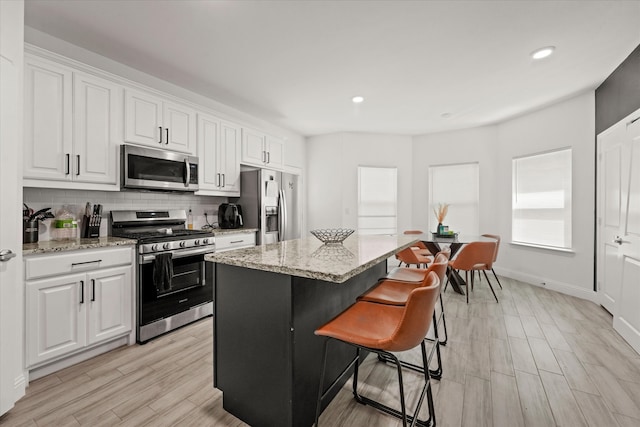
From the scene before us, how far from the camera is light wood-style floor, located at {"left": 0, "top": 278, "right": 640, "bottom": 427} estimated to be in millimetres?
1643

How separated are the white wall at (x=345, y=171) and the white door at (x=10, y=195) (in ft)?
14.6

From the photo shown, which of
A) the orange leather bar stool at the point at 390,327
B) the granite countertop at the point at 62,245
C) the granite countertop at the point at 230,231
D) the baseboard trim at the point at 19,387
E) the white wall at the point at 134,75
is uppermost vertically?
the white wall at the point at 134,75

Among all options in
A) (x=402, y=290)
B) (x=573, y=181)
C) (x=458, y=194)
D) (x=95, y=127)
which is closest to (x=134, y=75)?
(x=95, y=127)

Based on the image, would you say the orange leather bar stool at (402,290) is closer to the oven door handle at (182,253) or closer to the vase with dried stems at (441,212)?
the oven door handle at (182,253)

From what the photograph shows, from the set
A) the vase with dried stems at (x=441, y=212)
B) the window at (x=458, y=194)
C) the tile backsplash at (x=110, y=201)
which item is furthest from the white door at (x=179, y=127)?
the window at (x=458, y=194)

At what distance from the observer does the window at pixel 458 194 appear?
17.6 feet

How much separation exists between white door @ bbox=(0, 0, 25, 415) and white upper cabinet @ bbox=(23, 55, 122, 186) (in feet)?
1.78

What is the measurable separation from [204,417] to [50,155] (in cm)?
230

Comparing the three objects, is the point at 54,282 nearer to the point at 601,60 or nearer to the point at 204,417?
the point at 204,417

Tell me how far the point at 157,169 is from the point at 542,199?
5337 millimetres

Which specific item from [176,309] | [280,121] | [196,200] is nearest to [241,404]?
[176,309]

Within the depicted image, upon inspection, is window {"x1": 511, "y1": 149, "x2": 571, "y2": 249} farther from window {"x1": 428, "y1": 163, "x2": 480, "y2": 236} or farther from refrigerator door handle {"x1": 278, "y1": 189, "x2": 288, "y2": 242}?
refrigerator door handle {"x1": 278, "y1": 189, "x2": 288, "y2": 242}

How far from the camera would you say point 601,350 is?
2.41m

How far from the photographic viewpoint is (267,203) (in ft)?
13.0
